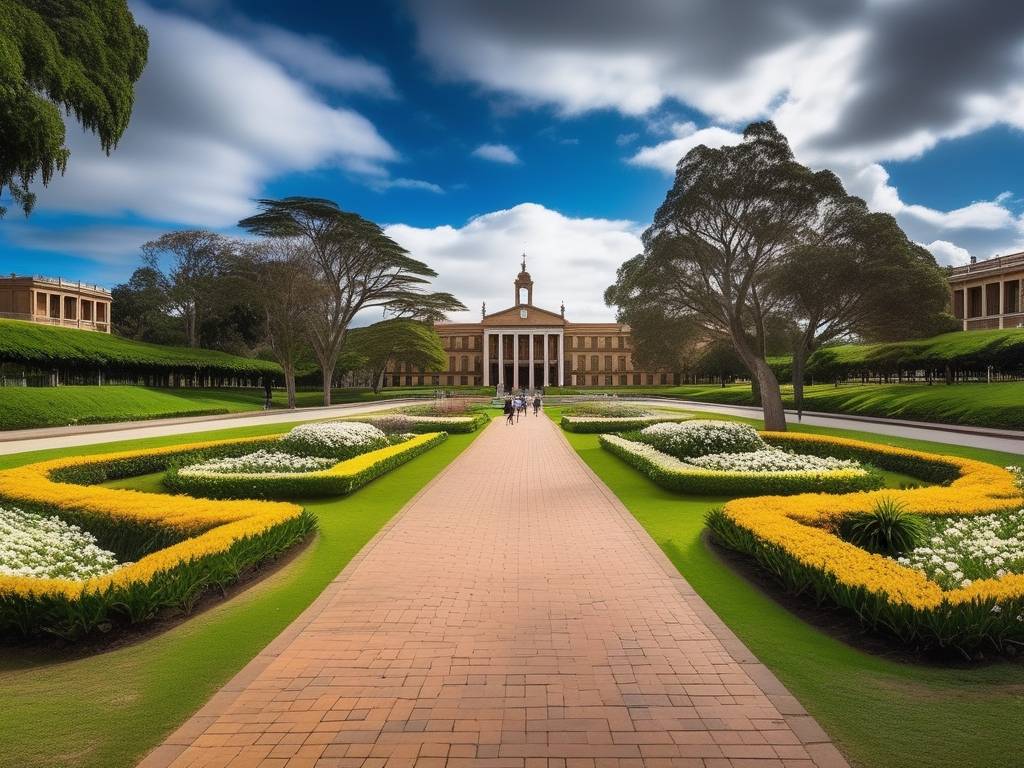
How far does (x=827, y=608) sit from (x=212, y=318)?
61386mm

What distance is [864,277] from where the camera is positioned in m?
22.8

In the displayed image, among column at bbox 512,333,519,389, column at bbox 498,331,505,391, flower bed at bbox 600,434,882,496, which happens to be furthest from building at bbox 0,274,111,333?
flower bed at bbox 600,434,882,496

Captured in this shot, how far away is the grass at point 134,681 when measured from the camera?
3289 mm

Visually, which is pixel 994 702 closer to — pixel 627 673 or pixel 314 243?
pixel 627 673

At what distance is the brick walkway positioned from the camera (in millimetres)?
3201

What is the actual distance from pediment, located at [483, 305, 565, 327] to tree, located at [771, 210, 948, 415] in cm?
6346

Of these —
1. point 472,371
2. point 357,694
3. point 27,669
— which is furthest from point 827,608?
point 472,371

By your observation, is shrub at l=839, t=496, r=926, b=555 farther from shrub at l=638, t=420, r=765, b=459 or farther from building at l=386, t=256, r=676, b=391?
building at l=386, t=256, r=676, b=391

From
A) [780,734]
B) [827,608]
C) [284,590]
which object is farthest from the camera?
[284,590]

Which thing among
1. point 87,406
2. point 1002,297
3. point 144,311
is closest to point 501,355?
point 144,311

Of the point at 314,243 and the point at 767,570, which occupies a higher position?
the point at 314,243

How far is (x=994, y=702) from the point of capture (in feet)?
11.9

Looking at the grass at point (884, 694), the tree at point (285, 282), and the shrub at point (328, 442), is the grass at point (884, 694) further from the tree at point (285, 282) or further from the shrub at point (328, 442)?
the tree at point (285, 282)

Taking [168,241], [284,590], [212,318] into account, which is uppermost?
[168,241]
